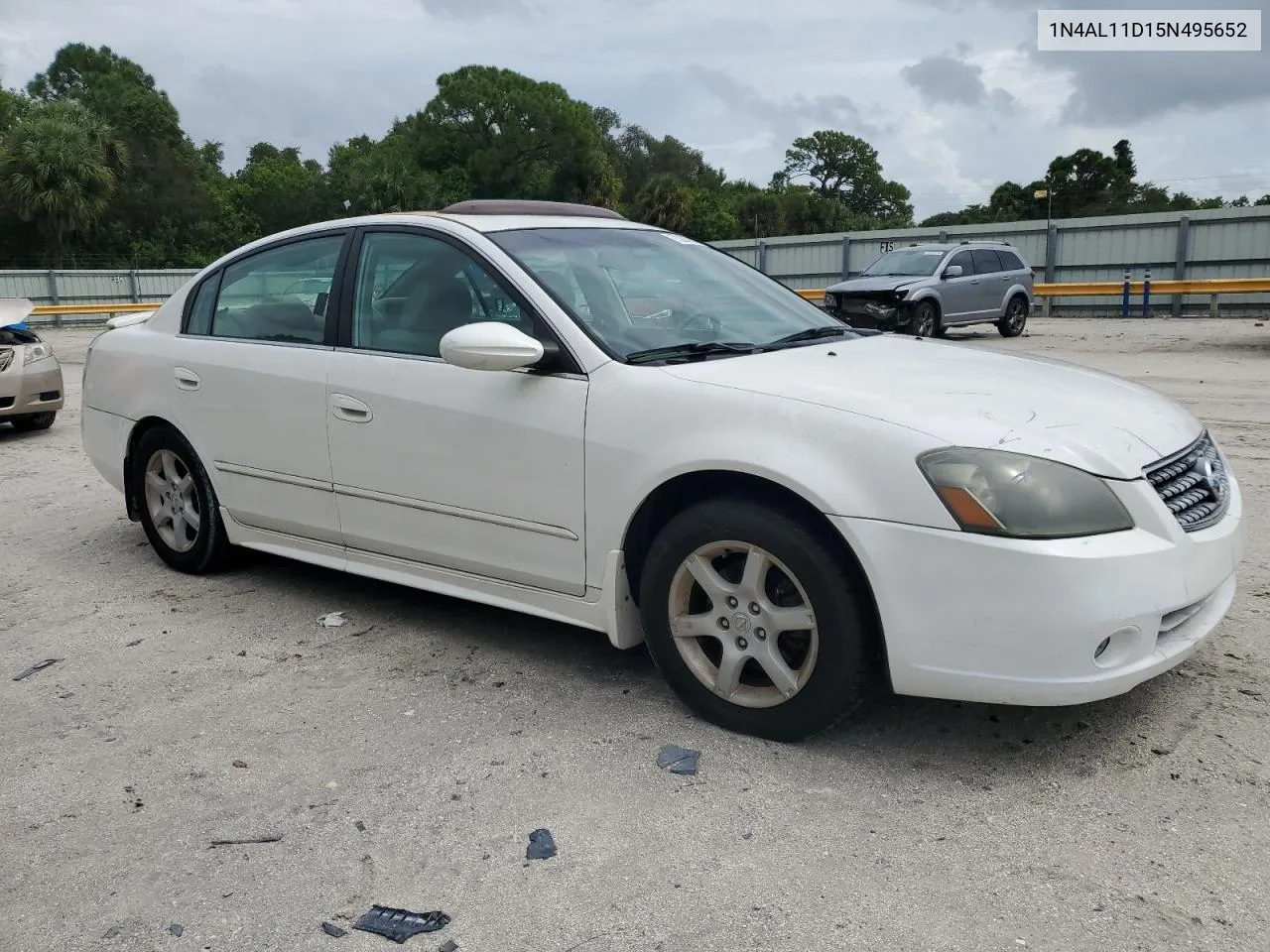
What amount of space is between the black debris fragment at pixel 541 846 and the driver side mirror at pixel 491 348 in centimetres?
145

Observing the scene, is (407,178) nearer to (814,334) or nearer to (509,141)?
(509,141)

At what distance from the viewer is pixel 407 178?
63.6 metres

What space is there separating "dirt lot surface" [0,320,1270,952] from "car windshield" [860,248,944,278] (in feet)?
46.1

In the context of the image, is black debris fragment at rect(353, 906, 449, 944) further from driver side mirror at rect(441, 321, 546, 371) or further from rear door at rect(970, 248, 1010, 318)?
rear door at rect(970, 248, 1010, 318)

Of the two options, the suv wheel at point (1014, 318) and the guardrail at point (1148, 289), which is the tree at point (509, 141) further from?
the suv wheel at point (1014, 318)

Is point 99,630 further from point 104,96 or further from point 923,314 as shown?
point 104,96

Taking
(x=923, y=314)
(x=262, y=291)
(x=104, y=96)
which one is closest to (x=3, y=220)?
(x=104, y=96)

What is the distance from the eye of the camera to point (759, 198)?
3290 inches

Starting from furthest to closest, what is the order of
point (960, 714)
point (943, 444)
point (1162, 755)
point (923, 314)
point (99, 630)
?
point (923, 314), point (99, 630), point (960, 714), point (1162, 755), point (943, 444)

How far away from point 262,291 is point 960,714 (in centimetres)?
334

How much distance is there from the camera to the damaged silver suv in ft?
55.9

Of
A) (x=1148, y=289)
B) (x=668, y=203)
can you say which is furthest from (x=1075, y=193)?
(x=1148, y=289)

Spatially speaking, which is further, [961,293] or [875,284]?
[961,293]

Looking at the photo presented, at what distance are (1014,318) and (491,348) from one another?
58.7ft
